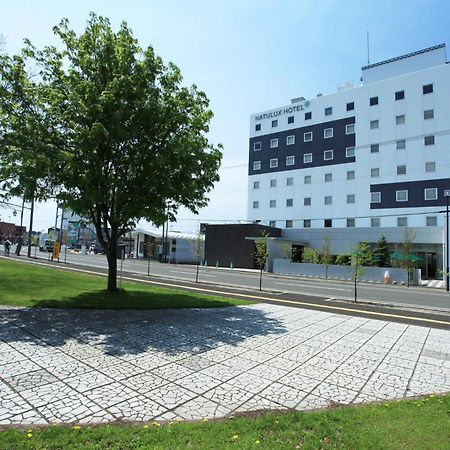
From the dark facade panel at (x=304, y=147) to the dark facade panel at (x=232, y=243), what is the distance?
38.5ft

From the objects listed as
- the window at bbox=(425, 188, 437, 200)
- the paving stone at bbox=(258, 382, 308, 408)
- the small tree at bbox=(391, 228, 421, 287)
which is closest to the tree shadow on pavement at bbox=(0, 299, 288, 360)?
the paving stone at bbox=(258, 382, 308, 408)

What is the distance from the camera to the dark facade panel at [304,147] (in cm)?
4972

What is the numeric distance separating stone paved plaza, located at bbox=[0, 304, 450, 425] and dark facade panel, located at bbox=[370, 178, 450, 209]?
119 ft

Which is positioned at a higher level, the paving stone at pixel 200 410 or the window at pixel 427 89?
the window at pixel 427 89

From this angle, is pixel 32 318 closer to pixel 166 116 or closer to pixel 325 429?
pixel 166 116

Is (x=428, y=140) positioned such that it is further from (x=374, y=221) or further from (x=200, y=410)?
(x=200, y=410)

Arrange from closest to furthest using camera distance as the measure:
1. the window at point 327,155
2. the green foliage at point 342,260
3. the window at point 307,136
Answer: the green foliage at point 342,260 < the window at point 327,155 < the window at point 307,136

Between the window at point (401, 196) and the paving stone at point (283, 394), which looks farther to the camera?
the window at point (401, 196)

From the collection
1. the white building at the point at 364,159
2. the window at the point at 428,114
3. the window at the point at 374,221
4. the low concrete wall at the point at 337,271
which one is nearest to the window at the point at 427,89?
the white building at the point at 364,159

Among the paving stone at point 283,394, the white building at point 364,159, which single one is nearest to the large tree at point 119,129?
the paving stone at point 283,394

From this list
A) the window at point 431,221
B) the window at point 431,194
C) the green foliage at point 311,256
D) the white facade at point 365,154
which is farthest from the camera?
the white facade at point 365,154

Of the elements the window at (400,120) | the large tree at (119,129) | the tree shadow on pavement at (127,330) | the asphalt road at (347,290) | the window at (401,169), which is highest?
the window at (400,120)

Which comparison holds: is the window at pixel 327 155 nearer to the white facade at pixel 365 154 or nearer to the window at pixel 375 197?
the white facade at pixel 365 154

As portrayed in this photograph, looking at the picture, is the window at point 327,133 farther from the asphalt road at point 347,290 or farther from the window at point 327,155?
the asphalt road at point 347,290
